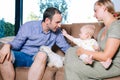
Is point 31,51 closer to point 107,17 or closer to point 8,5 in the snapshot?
point 107,17

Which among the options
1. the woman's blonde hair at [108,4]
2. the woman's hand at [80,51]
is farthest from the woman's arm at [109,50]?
the woman's blonde hair at [108,4]

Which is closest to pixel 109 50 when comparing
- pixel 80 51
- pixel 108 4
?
pixel 80 51

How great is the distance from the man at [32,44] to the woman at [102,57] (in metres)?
0.39

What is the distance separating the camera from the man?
227 cm

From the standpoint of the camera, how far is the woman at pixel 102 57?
181cm

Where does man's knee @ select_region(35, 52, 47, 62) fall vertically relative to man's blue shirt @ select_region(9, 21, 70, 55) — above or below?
below

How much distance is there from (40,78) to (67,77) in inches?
14.5

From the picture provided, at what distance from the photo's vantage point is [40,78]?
222 cm

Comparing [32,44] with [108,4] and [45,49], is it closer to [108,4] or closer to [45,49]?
[45,49]

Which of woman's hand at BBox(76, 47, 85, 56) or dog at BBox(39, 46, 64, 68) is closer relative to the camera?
woman's hand at BBox(76, 47, 85, 56)

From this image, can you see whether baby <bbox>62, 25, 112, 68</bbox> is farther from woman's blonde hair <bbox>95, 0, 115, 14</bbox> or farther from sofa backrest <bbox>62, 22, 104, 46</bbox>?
sofa backrest <bbox>62, 22, 104, 46</bbox>

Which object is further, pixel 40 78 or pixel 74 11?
pixel 74 11

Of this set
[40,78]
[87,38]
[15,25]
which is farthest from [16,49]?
[15,25]

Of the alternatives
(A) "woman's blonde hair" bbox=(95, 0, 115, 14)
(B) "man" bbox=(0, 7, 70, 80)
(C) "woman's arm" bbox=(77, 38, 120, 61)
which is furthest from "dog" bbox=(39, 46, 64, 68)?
(A) "woman's blonde hair" bbox=(95, 0, 115, 14)
